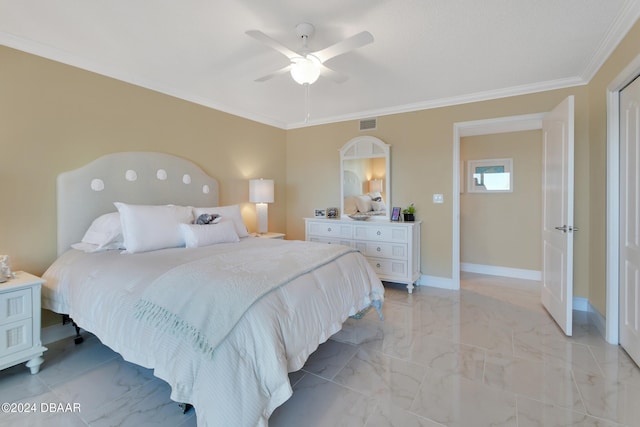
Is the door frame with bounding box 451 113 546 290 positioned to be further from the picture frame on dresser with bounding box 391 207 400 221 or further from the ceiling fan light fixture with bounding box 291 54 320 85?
the ceiling fan light fixture with bounding box 291 54 320 85

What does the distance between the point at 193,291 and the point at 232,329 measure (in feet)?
1.09

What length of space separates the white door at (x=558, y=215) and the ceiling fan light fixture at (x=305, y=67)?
2168 millimetres

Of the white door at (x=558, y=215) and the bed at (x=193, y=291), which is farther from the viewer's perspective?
the white door at (x=558, y=215)

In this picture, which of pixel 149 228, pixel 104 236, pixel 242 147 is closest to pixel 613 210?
pixel 149 228

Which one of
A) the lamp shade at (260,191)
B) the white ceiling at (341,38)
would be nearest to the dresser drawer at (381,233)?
the lamp shade at (260,191)

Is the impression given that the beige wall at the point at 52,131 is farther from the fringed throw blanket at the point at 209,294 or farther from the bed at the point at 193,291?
the fringed throw blanket at the point at 209,294

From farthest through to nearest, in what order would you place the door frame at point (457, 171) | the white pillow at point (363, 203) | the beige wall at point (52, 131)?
the white pillow at point (363, 203) → the door frame at point (457, 171) → the beige wall at point (52, 131)

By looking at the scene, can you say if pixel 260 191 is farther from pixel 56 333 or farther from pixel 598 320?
pixel 598 320

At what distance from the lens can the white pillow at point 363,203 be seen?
4336 mm

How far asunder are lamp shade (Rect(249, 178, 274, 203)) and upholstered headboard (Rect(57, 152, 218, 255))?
0.64 m

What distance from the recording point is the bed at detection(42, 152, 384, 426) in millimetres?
1347

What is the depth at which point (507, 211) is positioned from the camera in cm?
466

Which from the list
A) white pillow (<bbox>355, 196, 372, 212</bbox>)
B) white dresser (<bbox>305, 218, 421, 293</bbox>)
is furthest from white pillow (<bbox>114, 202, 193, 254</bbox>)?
white pillow (<bbox>355, 196, 372, 212</bbox>)

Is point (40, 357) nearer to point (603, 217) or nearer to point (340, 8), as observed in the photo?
point (340, 8)
